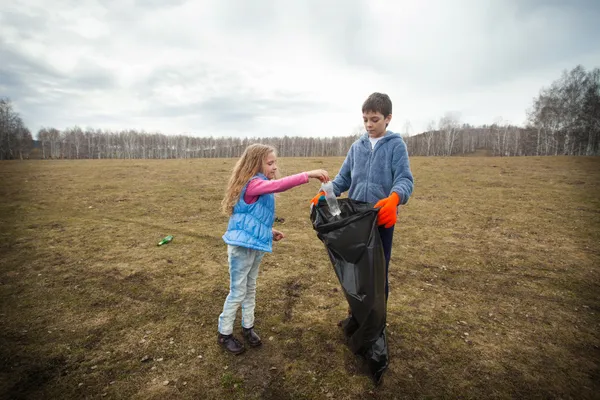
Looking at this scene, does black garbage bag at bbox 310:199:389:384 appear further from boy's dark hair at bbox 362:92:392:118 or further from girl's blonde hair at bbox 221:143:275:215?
boy's dark hair at bbox 362:92:392:118

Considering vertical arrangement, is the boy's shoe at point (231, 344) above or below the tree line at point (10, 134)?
below

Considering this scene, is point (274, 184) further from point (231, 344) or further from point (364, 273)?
point (231, 344)

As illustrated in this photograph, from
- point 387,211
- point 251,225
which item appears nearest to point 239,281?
point 251,225

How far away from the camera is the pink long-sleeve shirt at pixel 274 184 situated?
262 cm

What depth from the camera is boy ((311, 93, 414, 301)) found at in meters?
2.72

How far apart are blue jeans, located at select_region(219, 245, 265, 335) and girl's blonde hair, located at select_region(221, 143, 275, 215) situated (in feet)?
1.49

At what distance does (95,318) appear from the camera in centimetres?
361

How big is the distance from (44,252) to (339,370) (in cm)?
665

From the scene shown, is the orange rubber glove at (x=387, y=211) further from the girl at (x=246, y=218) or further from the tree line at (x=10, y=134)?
the tree line at (x=10, y=134)

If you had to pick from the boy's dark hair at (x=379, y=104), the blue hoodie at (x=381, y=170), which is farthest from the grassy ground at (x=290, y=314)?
the boy's dark hair at (x=379, y=104)

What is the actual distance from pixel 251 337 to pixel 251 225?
53.4 inches

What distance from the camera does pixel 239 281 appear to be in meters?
2.91

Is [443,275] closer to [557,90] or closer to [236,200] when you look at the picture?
[236,200]

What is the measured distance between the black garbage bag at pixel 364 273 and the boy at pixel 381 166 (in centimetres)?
22
